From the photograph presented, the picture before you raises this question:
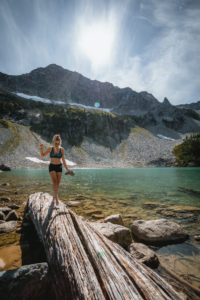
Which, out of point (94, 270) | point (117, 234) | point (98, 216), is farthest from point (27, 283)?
point (98, 216)

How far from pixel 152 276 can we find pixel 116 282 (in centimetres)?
72

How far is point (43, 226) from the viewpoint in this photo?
4754 millimetres

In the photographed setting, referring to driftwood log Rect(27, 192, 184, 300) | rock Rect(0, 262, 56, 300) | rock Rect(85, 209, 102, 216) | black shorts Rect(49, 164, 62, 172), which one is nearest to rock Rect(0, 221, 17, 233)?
black shorts Rect(49, 164, 62, 172)

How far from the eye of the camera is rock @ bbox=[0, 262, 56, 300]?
2.64 metres

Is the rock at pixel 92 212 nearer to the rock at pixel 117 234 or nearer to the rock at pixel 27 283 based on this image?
the rock at pixel 117 234

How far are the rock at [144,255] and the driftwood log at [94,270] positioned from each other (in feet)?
5.69

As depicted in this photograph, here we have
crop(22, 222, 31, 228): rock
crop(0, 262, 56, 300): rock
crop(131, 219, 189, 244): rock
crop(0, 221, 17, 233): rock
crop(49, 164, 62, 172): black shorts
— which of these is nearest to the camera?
crop(0, 262, 56, 300): rock

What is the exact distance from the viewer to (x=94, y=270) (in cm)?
278

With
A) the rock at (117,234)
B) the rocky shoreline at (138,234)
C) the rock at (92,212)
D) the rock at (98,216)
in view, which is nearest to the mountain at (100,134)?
the rock at (92,212)

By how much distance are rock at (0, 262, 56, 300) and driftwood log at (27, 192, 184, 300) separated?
21cm

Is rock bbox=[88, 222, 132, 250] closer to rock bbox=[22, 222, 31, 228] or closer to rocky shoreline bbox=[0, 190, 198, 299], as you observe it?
rocky shoreline bbox=[0, 190, 198, 299]

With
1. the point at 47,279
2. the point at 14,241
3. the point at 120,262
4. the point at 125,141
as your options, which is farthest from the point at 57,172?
the point at 125,141

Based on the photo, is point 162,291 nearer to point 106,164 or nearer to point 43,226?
point 43,226

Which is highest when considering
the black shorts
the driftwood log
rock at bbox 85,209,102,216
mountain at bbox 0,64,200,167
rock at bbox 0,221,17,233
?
mountain at bbox 0,64,200,167
